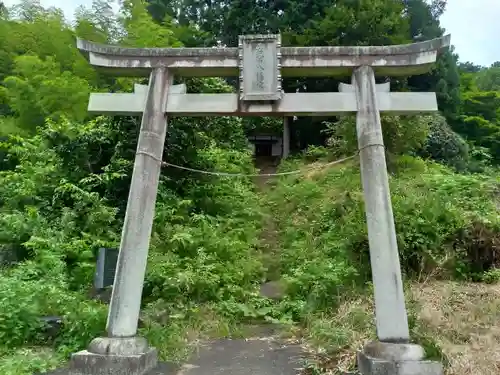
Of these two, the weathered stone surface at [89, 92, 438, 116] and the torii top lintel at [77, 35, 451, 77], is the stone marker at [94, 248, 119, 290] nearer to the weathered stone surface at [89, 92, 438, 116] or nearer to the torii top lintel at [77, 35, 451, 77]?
the weathered stone surface at [89, 92, 438, 116]

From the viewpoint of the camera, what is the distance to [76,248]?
8.02 meters

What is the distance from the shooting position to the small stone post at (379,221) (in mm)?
5168

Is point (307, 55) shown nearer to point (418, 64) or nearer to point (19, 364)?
point (418, 64)

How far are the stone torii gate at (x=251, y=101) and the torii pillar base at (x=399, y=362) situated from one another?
63 cm

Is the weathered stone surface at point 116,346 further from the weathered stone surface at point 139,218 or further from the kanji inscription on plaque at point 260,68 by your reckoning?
the kanji inscription on plaque at point 260,68

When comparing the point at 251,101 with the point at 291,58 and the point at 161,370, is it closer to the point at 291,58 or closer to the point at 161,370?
the point at 291,58

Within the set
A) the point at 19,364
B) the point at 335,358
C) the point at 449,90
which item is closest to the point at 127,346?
the point at 19,364

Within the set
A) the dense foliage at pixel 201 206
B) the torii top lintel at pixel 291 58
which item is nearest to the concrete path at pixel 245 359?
the dense foliage at pixel 201 206

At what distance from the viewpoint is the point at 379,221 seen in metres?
5.48

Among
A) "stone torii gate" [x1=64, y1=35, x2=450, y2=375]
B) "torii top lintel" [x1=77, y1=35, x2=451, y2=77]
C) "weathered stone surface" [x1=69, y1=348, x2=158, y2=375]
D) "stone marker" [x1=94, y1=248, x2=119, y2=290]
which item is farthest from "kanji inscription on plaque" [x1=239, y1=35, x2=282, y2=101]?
"weathered stone surface" [x1=69, y1=348, x2=158, y2=375]

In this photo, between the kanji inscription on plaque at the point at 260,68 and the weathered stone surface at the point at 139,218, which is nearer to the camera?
the weathered stone surface at the point at 139,218

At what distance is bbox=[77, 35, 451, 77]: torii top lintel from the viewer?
19.7 ft

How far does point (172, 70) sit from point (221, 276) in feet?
12.3

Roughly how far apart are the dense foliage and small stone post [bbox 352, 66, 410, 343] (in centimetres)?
203
